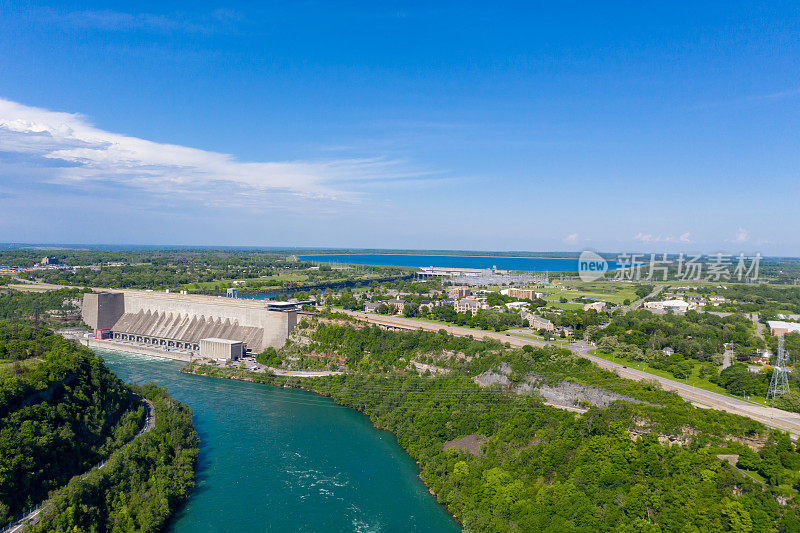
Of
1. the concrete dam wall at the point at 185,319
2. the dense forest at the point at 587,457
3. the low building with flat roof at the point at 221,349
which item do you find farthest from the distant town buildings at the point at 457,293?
the dense forest at the point at 587,457

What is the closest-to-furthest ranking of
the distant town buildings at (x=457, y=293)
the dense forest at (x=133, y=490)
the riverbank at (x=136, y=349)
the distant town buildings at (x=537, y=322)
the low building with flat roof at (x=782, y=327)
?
the dense forest at (x=133, y=490)
the low building with flat roof at (x=782, y=327)
the distant town buildings at (x=537, y=322)
the riverbank at (x=136, y=349)
the distant town buildings at (x=457, y=293)

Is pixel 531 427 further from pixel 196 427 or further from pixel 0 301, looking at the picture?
pixel 0 301

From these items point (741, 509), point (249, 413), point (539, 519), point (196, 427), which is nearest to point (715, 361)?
point (741, 509)

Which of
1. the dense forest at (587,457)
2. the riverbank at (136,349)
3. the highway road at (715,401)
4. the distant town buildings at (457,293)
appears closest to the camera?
the dense forest at (587,457)

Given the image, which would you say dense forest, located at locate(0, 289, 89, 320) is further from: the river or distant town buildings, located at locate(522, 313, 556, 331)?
distant town buildings, located at locate(522, 313, 556, 331)

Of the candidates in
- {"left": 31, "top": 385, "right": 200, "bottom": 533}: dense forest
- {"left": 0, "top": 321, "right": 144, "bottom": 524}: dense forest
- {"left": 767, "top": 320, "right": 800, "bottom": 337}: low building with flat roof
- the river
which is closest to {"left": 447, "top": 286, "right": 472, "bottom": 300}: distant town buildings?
{"left": 767, "top": 320, "right": 800, "bottom": 337}: low building with flat roof

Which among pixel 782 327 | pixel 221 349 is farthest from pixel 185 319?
pixel 782 327

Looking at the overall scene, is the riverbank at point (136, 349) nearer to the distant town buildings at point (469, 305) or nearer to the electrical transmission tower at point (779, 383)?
the distant town buildings at point (469, 305)
